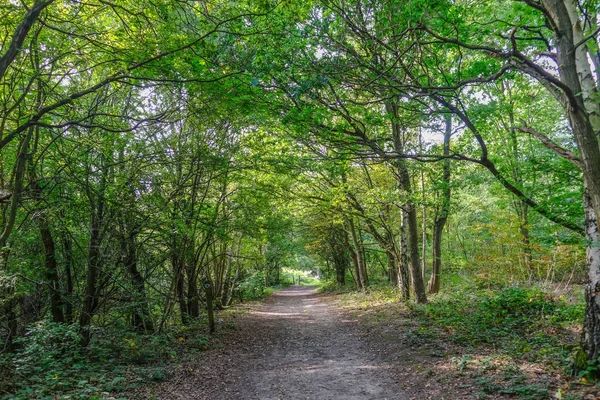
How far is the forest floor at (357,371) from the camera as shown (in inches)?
197

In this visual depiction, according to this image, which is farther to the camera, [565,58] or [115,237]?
[115,237]

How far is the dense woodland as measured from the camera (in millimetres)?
5098

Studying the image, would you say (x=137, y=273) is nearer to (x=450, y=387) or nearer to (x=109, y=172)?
(x=109, y=172)

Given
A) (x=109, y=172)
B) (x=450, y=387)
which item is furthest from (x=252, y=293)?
(x=450, y=387)

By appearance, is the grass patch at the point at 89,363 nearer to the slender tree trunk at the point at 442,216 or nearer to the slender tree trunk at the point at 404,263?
the slender tree trunk at the point at 404,263

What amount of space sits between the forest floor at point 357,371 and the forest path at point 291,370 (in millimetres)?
17

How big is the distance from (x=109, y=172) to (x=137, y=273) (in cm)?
294

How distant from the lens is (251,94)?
7.52m

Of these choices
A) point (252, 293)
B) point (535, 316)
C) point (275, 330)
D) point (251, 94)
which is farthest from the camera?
point (252, 293)

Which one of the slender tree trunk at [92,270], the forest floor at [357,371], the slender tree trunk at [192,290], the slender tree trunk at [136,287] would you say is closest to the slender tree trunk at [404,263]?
the forest floor at [357,371]

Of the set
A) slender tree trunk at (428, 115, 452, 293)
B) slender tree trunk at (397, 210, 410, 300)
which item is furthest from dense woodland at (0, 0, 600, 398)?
slender tree trunk at (397, 210, 410, 300)

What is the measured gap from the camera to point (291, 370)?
7.13m

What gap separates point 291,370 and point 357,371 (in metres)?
1.39

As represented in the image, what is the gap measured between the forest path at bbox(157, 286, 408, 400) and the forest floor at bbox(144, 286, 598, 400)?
17 millimetres
